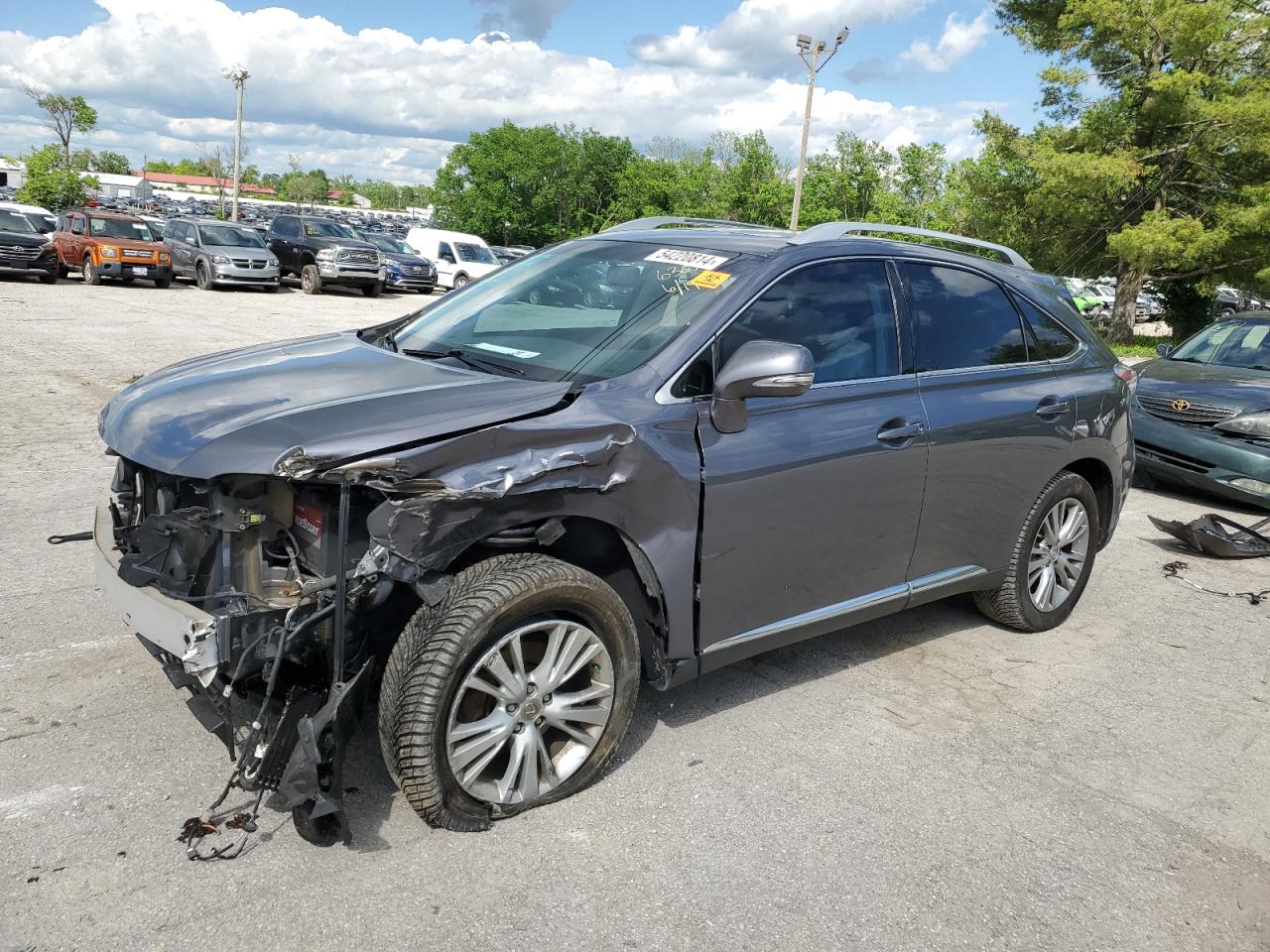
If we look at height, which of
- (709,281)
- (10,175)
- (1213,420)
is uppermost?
(10,175)

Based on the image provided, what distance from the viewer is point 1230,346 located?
31.1 feet

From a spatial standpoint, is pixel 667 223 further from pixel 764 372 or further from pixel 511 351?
pixel 764 372

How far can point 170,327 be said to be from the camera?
628 inches

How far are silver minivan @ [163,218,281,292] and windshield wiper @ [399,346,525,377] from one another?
22.0 m

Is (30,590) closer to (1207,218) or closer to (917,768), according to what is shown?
(917,768)

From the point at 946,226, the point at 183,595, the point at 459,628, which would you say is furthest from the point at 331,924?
the point at 946,226

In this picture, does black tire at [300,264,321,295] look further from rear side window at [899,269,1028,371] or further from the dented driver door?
the dented driver door

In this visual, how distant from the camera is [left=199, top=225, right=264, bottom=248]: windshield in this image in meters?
24.7

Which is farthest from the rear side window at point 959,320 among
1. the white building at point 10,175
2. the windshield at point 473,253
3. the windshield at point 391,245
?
the white building at point 10,175

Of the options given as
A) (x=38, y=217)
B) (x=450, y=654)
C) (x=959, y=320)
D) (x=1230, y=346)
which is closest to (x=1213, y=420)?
(x=1230, y=346)

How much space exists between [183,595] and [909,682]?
3.01 m

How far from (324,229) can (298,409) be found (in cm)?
2656

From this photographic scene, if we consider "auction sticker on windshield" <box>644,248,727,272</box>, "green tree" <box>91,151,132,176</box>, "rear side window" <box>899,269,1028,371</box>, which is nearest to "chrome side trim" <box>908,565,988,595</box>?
"rear side window" <box>899,269,1028,371</box>

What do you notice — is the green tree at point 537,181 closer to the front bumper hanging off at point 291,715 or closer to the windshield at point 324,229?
the windshield at point 324,229
